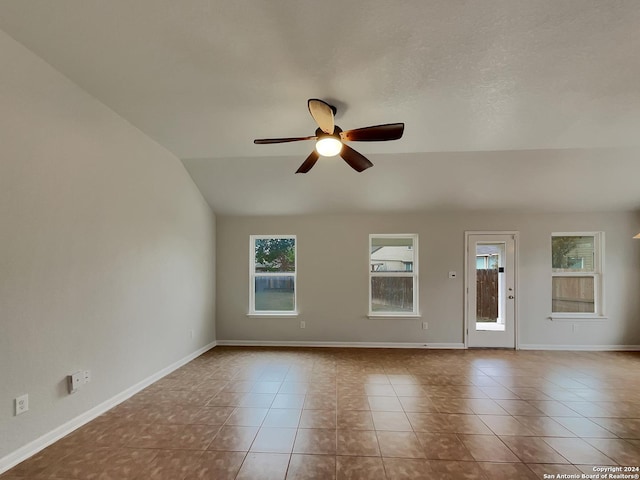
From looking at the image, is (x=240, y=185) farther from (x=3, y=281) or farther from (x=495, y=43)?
(x=495, y=43)

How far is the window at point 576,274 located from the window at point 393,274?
7.43 feet

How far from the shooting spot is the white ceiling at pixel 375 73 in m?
1.65

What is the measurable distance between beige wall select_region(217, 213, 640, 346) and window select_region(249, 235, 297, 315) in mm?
147

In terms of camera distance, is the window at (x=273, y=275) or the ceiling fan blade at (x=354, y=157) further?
the window at (x=273, y=275)

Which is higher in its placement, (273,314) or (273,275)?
(273,275)

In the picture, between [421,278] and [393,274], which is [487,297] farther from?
[393,274]

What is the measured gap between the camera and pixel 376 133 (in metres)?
2.27

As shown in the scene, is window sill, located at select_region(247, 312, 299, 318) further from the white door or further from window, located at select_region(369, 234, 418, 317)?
the white door

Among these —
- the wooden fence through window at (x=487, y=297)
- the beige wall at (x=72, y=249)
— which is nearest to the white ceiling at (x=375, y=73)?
the beige wall at (x=72, y=249)

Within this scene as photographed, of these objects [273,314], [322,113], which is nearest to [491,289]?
[273,314]

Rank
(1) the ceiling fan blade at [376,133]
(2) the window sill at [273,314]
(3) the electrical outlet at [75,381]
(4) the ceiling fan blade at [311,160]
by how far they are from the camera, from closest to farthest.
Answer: (1) the ceiling fan blade at [376,133]
(3) the electrical outlet at [75,381]
(4) the ceiling fan blade at [311,160]
(2) the window sill at [273,314]

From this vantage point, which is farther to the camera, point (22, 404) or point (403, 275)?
point (403, 275)

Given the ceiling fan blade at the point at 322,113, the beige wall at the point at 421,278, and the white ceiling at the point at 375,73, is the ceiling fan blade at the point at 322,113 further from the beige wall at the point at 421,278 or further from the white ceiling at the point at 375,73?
the beige wall at the point at 421,278

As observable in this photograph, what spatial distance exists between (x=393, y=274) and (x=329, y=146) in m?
3.20
